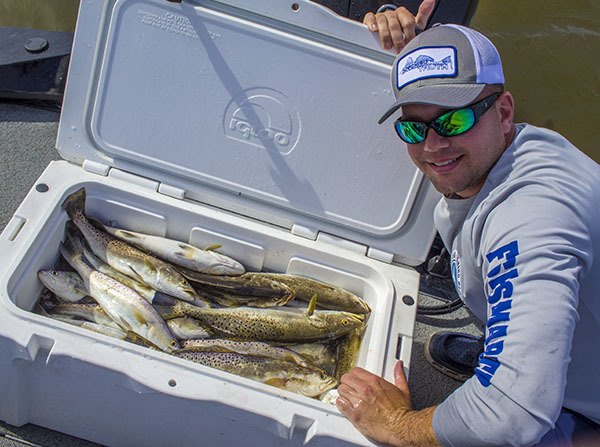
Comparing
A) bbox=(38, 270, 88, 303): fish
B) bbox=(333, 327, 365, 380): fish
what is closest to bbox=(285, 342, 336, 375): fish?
bbox=(333, 327, 365, 380): fish

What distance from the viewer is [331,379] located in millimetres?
2082

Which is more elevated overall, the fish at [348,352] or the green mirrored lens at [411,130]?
the green mirrored lens at [411,130]

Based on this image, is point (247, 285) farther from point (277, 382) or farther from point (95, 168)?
point (95, 168)

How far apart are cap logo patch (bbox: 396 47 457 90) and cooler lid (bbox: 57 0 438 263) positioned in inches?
9.5

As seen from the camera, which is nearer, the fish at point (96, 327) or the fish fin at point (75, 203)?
the fish at point (96, 327)

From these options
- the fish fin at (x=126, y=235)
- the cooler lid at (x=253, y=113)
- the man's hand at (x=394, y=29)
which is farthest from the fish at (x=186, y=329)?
the man's hand at (x=394, y=29)

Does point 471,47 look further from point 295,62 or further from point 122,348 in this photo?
point 122,348

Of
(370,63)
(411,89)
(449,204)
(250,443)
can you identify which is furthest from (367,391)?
(370,63)

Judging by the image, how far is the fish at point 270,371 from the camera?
2.06 m

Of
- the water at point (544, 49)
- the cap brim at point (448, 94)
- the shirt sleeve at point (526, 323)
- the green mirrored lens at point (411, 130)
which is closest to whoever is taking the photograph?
the shirt sleeve at point (526, 323)

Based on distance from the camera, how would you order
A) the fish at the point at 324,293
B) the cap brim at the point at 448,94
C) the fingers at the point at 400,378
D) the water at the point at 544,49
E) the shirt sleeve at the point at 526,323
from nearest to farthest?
the shirt sleeve at the point at 526,323 < the cap brim at the point at 448,94 < the fingers at the point at 400,378 < the fish at the point at 324,293 < the water at the point at 544,49

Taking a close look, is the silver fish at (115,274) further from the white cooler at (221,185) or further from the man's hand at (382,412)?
the man's hand at (382,412)

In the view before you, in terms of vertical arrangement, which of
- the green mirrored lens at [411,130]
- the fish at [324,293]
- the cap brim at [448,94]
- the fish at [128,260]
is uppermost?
the cap brim at [448,94]

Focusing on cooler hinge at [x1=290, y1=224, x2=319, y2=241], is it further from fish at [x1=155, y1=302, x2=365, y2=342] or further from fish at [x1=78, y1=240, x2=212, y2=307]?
fish at [x1=78, y1=240, x2=212, y2=307]
